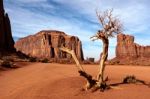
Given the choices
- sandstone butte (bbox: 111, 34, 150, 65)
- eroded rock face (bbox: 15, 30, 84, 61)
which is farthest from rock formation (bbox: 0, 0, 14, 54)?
sandstone butte (bbox: 111, 34, 150, 65)

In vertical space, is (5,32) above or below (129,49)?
below

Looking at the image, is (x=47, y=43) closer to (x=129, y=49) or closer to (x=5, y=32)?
(x=129, y=49)

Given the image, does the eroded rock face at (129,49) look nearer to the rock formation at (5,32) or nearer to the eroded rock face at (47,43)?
the eroded rock face at (47,43)

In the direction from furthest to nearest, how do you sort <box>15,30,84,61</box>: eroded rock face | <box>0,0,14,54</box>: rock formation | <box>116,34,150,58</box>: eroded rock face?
<box>15,30,84,61</box>: eroded rock face, <box>116,34,150,58</box>: eroded rock face, <box>0,0,14,54</box>: rock formation

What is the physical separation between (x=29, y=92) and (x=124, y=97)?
17.6 ft

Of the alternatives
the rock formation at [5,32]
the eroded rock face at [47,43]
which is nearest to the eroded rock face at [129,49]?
the eroded rock face at [47,43]

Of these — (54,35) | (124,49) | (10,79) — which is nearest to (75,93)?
(10,79)

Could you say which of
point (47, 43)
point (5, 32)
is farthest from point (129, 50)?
point (5, 32)

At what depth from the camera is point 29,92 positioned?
17469mm

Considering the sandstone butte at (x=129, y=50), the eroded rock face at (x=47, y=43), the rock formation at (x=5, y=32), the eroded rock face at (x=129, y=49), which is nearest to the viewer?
the rock formation at (x=5, y=32)

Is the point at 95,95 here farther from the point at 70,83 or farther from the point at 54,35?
the point at 54,35

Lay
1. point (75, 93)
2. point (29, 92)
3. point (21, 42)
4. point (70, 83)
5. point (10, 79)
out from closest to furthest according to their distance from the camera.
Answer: point (75, 93) < point (29, 92) < point (70, 83) < point (10, 79) < point (21, 42)

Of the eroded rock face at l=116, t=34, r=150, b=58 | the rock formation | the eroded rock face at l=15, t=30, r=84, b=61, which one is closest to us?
the rock formation

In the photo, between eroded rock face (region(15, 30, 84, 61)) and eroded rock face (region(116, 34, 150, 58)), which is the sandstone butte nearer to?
eroded rock face (region(116, 34, 150, 58))
